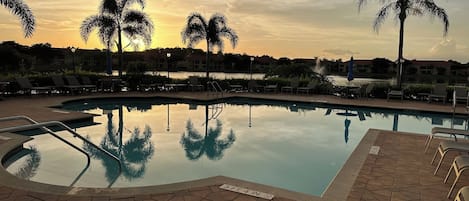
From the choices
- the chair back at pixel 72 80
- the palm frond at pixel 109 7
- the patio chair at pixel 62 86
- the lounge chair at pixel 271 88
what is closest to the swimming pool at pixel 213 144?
the patio chair at pixel 62 86

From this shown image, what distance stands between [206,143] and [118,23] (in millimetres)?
11761

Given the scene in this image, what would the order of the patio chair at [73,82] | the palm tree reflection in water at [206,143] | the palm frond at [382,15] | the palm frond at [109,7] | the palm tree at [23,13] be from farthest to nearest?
the palm frond at [109,7], the palm frond at [382,15], the patio chair at [73,82], the palm tree at [23,13], the palm tree reflection in water at [206,143]

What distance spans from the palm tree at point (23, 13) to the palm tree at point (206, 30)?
8503 mm

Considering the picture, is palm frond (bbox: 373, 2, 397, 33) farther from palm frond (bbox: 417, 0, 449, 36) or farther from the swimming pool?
the swimming pool

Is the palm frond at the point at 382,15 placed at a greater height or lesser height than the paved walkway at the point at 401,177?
greater

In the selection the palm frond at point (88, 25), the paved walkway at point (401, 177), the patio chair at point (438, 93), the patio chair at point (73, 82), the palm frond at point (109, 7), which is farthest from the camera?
the palm frond at point (88, 25)

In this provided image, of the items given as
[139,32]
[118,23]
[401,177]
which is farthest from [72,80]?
[401,177]

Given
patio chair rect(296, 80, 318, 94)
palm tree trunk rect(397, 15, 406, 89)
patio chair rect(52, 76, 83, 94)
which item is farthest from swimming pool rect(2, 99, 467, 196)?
palm tree trunk rect(397, 15, 406, 89)

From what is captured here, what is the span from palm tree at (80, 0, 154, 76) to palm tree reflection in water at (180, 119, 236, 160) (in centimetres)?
1003

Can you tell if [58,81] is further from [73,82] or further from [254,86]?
[254,86]

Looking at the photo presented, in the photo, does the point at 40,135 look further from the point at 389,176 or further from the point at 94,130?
the point at 389,176

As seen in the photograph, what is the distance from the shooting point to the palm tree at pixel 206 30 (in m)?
18.5

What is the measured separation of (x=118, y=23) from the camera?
1727cm

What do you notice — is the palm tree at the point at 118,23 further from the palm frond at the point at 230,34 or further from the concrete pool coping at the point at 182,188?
the concrete pool coping at the point at 182,188
